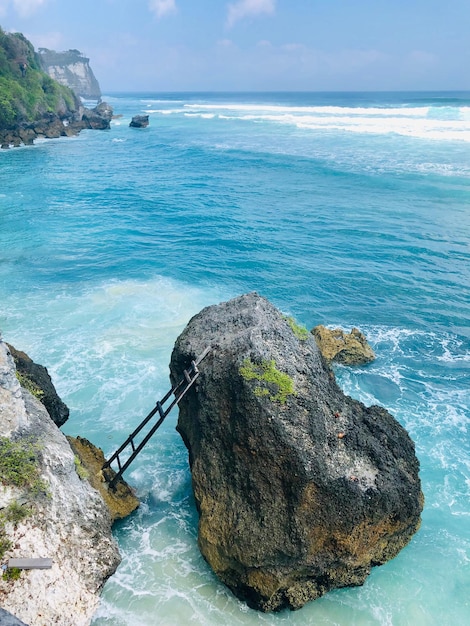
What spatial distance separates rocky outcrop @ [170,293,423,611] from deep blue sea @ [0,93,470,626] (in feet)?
3.95

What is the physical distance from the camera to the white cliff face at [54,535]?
747cm

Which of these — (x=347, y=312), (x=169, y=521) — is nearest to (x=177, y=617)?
(x=169, y=521)

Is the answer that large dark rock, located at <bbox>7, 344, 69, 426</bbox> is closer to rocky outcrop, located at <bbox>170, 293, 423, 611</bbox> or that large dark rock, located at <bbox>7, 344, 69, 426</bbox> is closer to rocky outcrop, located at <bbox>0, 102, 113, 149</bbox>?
rocky outcrop, located at <bbox>170, 293, 423, 611</bbox>

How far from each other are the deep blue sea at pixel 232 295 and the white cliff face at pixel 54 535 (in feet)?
8.48

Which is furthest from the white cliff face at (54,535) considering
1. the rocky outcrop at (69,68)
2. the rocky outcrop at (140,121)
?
the rocky outcrop at (69,68)

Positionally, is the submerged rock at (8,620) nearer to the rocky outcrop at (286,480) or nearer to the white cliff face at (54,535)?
the white cliff face at (54,535)

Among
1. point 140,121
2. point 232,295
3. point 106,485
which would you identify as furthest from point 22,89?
point 106,485

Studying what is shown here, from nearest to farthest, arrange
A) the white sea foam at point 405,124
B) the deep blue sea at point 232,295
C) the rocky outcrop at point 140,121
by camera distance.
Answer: the deep blue sea at point 232,295 < the white sea foam at point 405,124 < the rocky outcrop at point 140,121

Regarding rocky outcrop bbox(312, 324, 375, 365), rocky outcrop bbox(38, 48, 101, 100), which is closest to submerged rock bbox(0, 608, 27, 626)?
rocky outcrop bbox(312, 324, 375, 365)

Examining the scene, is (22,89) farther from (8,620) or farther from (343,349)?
(8,620)

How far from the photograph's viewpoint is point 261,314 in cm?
1200

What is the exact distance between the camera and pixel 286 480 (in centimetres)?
970

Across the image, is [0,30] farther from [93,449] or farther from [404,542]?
[404,542]

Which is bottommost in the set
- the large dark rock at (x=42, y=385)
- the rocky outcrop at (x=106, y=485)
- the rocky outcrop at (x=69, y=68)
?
the rocky outcrop at (x=106, y=485)
